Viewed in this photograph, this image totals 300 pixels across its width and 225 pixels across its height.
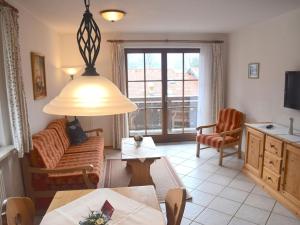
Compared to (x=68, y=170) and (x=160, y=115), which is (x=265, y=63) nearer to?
(x=160, y=115)

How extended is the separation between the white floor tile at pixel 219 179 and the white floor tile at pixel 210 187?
0.32 ft

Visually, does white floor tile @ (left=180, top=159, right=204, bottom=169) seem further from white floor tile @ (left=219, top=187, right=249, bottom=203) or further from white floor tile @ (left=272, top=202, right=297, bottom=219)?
white floor tile @ (left=272, top=202, right=297, bottom=219)

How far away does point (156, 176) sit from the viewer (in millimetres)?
3623

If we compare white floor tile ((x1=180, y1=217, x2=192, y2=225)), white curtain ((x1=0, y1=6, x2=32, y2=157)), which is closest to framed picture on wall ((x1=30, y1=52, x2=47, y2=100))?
white curtain ((x1=0, y1=6, x2=32, y2=157))

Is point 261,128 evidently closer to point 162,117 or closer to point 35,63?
point 162,117

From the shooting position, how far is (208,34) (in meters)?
4.95

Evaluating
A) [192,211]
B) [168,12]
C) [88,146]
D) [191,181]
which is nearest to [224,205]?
[192,211]

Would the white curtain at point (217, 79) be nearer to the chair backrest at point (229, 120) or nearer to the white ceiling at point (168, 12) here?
the chair backrest at point (229, 120)

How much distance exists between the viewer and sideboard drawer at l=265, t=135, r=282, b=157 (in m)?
2.89

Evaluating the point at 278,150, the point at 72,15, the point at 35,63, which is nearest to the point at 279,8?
the point at 278,150

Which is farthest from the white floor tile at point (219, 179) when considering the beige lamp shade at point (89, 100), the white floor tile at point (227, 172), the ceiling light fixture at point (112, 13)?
the beige lamp shade at point (89, 100)

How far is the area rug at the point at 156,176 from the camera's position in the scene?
333 cm

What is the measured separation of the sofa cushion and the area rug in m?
0.43

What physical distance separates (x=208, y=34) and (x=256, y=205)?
342cm
